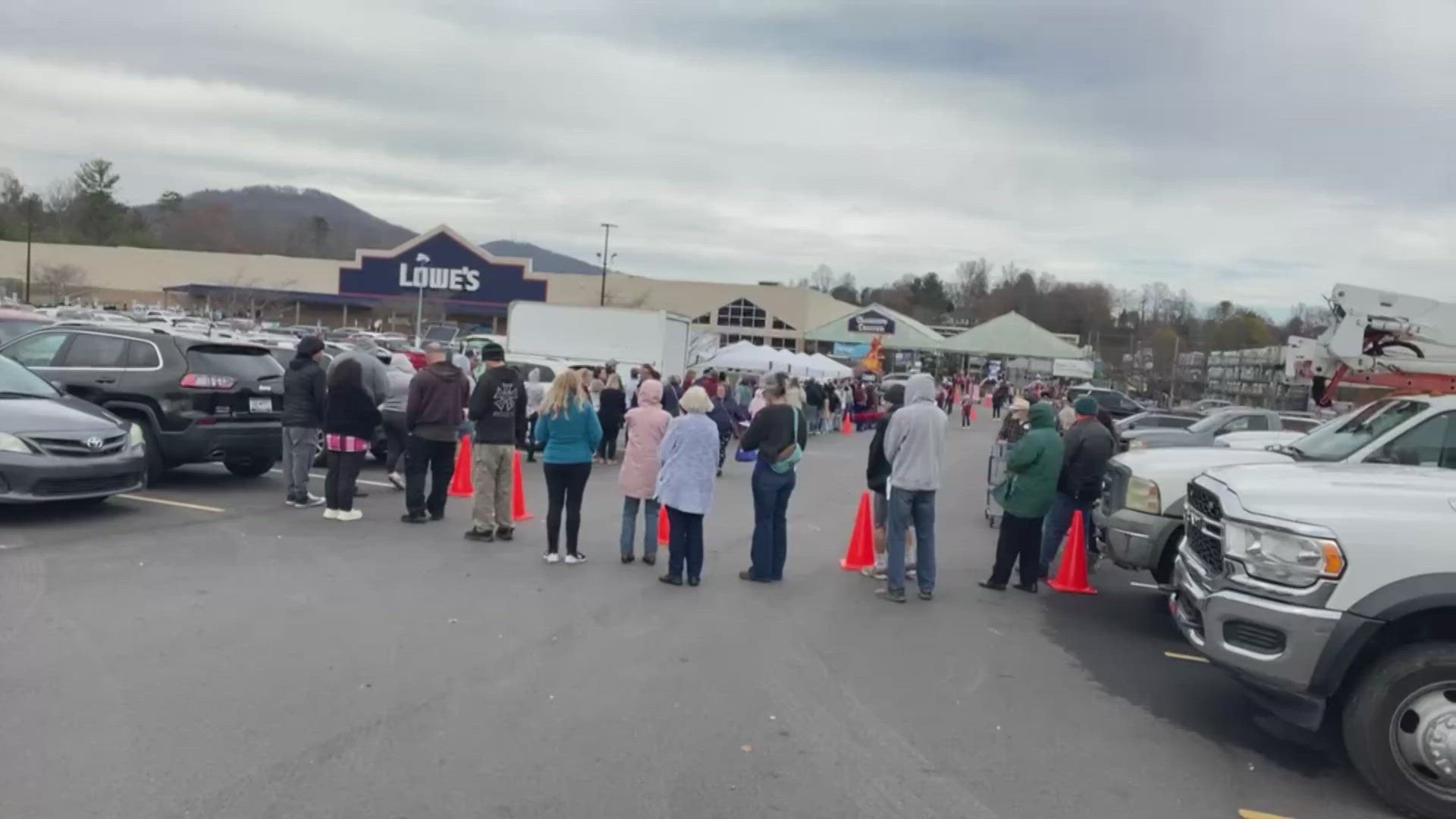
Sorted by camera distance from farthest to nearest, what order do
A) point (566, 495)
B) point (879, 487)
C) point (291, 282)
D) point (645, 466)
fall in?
1. point (291, 282)
2. point (879, 487)
3. point (566, 495)
4. point (645, 466)

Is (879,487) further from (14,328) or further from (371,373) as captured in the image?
(14,328)

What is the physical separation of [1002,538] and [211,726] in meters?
6.61

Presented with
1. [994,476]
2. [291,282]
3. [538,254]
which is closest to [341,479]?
[994,476]

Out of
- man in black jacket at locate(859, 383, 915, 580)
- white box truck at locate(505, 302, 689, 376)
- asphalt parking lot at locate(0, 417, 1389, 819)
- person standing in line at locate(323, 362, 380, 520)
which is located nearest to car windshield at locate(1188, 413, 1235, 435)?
white box truck at locate(505, 302, 689, 376)

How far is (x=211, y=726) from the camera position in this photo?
503cm

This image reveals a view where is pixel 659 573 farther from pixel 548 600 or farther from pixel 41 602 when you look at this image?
pixel 41 602

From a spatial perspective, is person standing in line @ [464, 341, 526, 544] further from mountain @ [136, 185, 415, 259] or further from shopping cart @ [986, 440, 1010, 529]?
mountain @ [136, 185, 415, 259]

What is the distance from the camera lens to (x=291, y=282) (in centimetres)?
7212

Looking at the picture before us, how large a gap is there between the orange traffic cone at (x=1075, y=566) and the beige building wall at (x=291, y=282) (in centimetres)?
6013

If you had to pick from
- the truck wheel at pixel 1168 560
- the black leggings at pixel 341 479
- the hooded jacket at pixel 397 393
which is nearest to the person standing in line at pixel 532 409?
the hooded jacket at pixel 397 393

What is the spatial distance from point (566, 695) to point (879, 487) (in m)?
4.60

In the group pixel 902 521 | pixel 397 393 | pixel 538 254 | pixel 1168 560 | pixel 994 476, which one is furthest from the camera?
pixel 538 254

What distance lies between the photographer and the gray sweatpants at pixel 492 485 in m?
10.2

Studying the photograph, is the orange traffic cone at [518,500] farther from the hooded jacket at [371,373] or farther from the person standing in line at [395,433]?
the person standing in line at [395,433]
